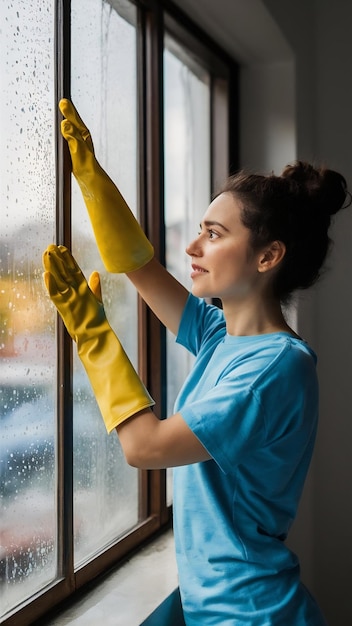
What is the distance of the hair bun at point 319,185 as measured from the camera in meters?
1.25

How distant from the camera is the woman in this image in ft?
3.45

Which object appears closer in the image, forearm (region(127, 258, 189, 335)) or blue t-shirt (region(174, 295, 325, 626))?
blue t-shirt (region(174, 295, 325, 626))

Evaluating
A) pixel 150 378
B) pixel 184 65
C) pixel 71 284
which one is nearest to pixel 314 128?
pixel 184 65

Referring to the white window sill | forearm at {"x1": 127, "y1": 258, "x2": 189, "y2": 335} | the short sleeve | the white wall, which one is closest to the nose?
forearm at {"x1": 127, "y1": 258, "x2": 189, "y2": 335}

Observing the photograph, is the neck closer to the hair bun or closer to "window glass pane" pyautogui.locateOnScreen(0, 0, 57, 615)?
the hair bun

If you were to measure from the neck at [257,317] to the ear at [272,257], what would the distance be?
6 cm

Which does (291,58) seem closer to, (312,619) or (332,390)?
(332,390)

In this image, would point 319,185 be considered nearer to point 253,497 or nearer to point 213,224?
point 213,224

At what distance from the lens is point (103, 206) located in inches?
47.2

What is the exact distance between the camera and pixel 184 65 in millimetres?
2033

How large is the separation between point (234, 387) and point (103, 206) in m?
0.36

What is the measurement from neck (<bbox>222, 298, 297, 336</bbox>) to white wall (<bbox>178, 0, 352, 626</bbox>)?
1038 mm

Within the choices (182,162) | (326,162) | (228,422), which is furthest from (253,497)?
(326,162)

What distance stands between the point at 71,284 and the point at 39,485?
0.39m
